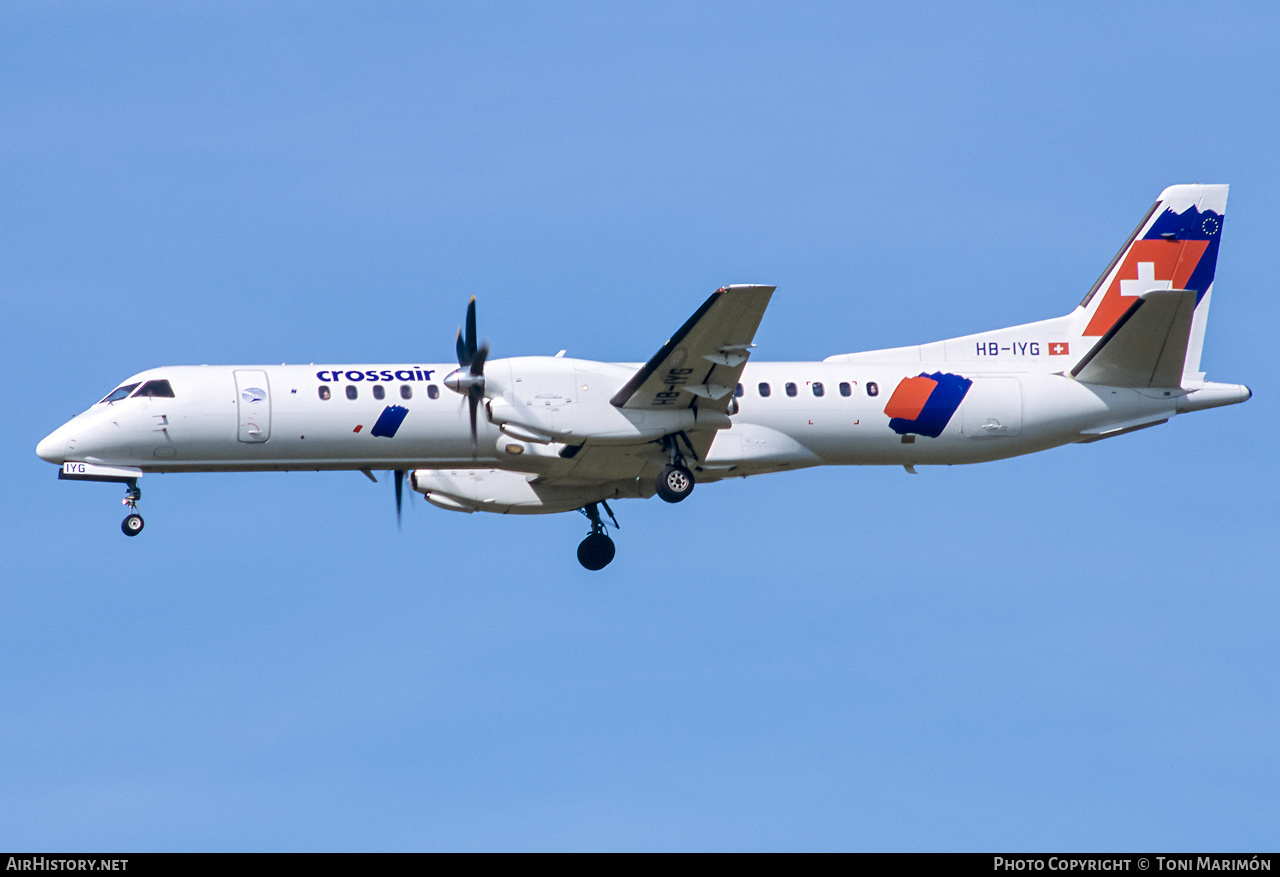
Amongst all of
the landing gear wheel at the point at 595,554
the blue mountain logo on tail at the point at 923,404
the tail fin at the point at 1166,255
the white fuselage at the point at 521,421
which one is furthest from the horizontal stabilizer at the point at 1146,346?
the landing gear wheel at the point at 595,554

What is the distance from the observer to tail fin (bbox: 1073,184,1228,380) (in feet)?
106

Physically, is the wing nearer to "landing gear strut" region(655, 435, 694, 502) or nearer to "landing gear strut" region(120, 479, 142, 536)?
"landing gear strut" region(655, 435, 694, 502)

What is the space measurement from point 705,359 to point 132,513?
10.6 m

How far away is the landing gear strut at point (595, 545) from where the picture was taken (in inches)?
1260

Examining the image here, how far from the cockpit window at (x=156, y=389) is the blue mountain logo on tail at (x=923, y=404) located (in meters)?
13.1

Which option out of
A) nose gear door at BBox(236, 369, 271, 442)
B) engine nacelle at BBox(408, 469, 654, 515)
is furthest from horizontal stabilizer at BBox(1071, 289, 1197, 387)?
nose gear door at BBox(236, 369, 271, 442)

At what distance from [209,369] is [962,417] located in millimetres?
13970

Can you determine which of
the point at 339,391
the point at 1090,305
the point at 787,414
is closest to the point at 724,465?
the point at 787,414

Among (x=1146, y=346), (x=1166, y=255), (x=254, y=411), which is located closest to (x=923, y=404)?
(x=1146, y=346)

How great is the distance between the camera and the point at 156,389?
27812 millimetres

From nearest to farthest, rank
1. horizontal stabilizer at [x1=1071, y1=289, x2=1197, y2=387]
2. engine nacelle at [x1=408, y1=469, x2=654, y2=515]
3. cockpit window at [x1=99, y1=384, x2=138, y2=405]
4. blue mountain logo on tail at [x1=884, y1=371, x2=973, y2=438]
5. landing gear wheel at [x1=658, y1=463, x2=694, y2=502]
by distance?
cockpit window at [x1=99, y1=384, x2=138, y2=405] < landing gear wheel at [x1=658, y1=463, x2=694, y2=502] < horizontal stabilizer at [x1=1071, y1=289, x2=1197, y2=387] < blue mountain logo on tail at [x1=884, y1=371, x2=973, y2=438] < engine nacelle at [x1=408, y1=469, x2=654, y2=515]

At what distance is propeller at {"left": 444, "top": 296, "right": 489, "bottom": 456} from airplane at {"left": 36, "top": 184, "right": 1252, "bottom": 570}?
1.6 inches

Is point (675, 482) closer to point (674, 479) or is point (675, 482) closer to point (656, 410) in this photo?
point (674, 479)

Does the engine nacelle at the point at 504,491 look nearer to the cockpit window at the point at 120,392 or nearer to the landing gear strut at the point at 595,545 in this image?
the landing gear strut at the point at 595,545
